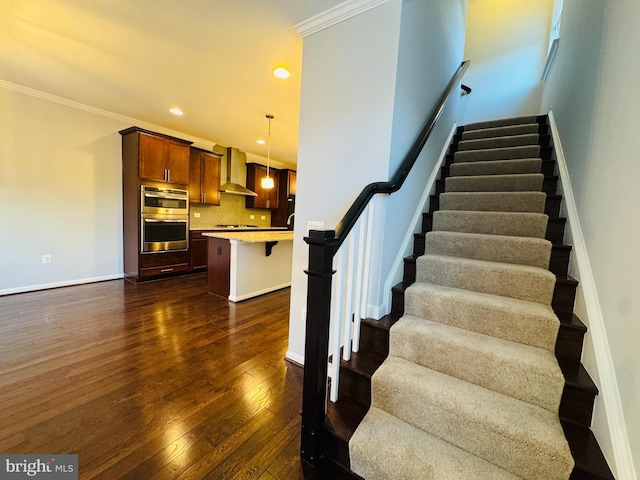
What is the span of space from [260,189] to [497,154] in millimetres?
5254

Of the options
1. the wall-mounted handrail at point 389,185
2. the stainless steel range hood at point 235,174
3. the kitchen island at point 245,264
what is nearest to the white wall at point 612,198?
the wall-mounted handrail at point 389,185

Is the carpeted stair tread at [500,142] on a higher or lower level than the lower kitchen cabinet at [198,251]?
higher

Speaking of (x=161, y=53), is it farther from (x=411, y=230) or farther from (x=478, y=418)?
(x=478, y=418)

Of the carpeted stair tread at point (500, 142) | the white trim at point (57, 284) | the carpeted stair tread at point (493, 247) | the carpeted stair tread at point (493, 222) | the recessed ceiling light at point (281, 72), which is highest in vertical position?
the recessed ceiling light at point (281, 72)

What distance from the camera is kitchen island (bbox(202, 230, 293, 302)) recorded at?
3516 mm

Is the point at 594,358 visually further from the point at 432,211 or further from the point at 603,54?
the point at 603,54

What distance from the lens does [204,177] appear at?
516 cm

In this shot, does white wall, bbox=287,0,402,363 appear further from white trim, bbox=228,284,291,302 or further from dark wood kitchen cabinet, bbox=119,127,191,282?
dark wood kitchen cabinet, bbox=119,127,191,282

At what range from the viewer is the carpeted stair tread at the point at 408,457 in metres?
1.03

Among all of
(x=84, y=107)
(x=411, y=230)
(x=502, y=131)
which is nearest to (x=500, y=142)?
(x=502, y=131)

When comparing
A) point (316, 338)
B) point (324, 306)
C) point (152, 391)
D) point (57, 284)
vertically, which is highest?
point (324, 306)

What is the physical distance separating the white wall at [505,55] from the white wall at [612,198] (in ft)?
7.98

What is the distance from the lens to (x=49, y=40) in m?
2.32

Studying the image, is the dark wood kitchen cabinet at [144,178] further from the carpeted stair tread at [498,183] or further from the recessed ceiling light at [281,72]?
the carpeted stair tread at [498,183]
